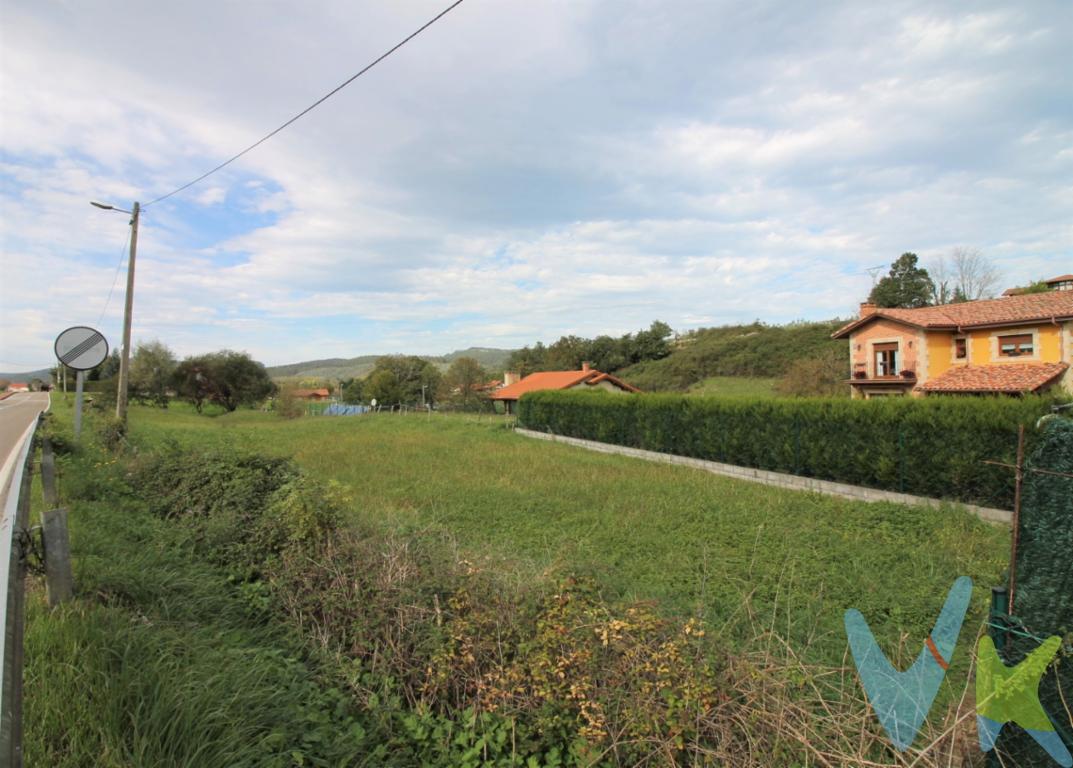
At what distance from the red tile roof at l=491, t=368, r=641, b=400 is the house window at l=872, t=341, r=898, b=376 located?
12.4 meters

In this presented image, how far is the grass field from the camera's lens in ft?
15.9

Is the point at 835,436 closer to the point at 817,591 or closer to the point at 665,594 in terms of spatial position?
the point at 817,591

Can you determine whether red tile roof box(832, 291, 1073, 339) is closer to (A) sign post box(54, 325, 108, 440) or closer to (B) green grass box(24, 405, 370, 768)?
(B) green grass box(24, 405, 370, 768)

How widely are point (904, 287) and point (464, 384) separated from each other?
1571 inches

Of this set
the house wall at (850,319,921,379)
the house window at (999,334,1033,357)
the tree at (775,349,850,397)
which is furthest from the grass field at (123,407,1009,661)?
the tree at (775,349,850,397)

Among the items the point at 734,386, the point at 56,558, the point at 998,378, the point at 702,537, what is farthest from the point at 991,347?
the point at 56,558

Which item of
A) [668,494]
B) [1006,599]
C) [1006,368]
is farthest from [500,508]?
[1006,368]

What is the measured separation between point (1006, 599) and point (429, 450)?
15219 millimetres

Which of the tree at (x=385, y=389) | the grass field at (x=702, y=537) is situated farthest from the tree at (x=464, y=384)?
the grass field at (x=702, y=537)

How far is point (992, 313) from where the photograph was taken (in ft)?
66.1

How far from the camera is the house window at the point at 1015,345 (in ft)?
61.7

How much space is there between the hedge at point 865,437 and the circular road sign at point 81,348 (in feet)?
43.2

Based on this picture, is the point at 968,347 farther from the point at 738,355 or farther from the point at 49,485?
the point at 738,355

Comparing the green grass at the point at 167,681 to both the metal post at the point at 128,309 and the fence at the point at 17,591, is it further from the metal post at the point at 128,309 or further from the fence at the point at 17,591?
the metal post at the point at 128,309
